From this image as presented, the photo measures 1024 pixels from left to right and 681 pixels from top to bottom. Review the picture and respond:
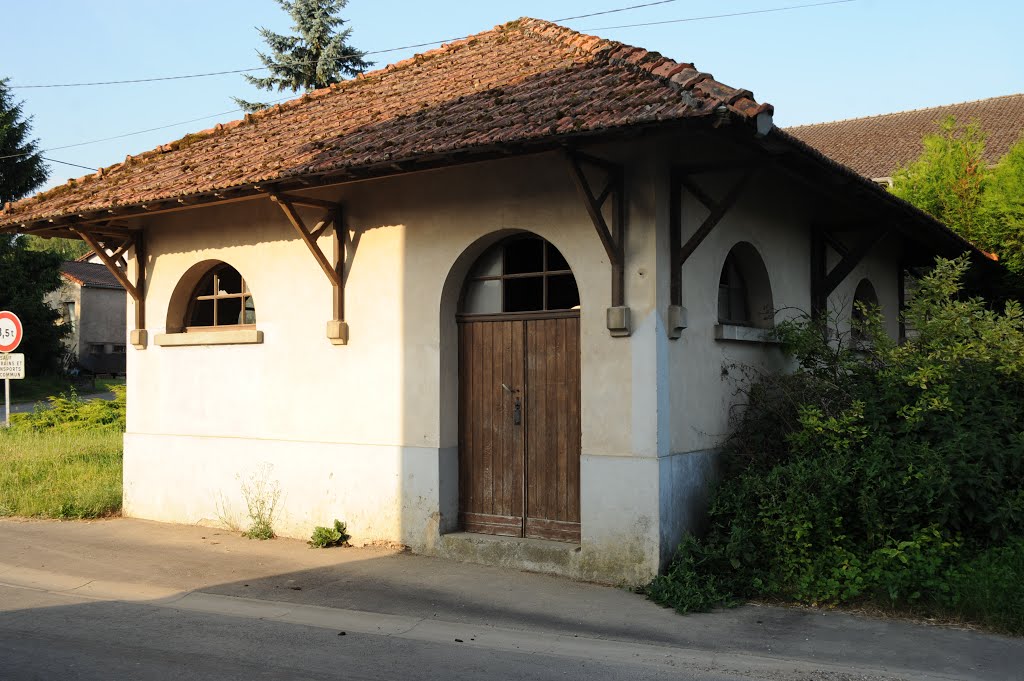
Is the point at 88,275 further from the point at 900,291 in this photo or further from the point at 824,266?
the point at 824,266

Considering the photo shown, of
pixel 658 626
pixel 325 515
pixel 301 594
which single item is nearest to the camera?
pixel 658 626

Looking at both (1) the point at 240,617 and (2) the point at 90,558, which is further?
(2) the point at 90,558

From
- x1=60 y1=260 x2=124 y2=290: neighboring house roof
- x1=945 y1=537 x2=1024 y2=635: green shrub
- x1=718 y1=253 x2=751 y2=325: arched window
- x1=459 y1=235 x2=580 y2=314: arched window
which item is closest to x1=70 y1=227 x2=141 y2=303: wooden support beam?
x1=459 y1=235 x2=580 y2=314: arched window

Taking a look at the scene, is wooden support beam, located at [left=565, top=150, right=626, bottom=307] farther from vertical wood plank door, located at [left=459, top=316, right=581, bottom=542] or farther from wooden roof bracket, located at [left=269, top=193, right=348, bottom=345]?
wooden roof bracket, located at [left=269, top=193, right=348, bottom=345]

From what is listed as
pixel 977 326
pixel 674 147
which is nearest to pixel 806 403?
pixel 977 326

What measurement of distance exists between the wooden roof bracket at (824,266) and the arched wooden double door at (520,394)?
146 inches

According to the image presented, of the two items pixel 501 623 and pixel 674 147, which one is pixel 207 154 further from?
pixel 501 623

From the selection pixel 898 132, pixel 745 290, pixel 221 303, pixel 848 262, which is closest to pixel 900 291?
pixel 848 262

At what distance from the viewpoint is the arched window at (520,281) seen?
809 cm

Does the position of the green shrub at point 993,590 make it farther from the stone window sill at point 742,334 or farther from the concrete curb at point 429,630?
the stone window sill at point 742,334

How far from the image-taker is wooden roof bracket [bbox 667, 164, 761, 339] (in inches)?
285

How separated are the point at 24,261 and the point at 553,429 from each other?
29.7m

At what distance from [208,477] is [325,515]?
171 cm

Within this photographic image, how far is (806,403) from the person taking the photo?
7828 mm
